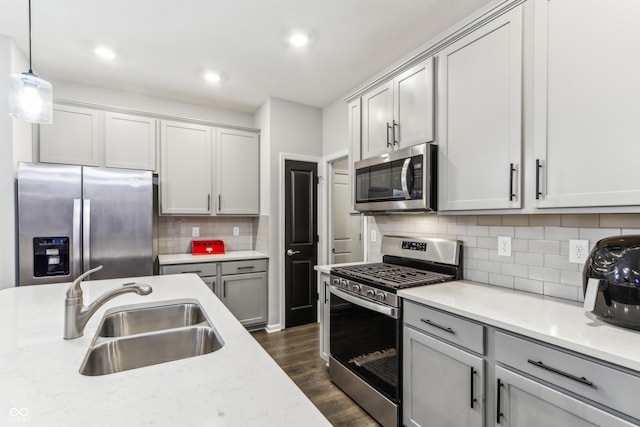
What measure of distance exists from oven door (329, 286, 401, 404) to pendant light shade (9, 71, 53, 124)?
82.4 inches

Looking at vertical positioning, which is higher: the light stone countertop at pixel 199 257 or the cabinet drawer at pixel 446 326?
the light stone countertop at pixel 199 257

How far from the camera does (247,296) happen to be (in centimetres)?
350

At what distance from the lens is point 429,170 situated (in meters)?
1.93

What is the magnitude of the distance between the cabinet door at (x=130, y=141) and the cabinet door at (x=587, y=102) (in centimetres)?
343

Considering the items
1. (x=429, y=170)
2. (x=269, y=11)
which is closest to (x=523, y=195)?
(x=429, y=170)

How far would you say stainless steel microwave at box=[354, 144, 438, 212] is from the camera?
1.94 metres

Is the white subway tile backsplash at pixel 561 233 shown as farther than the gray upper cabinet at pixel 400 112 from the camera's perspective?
No

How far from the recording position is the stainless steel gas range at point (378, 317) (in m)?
1.83

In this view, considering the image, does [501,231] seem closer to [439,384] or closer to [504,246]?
[504,246]

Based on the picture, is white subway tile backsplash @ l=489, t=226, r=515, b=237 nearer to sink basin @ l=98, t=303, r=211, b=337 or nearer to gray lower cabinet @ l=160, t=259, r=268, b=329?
sink basin @ l=98, t=303, r=211, b=337

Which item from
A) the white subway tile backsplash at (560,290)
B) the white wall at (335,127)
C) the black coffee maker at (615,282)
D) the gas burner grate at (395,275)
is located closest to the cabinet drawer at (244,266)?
the gas burner grate at (395,275)

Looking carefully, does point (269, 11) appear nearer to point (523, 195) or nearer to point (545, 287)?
point (523, 195)

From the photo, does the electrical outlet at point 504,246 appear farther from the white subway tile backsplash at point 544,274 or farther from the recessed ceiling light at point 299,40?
the recessed ceiling light at point 299,40

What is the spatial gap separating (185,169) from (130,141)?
1.95ft
